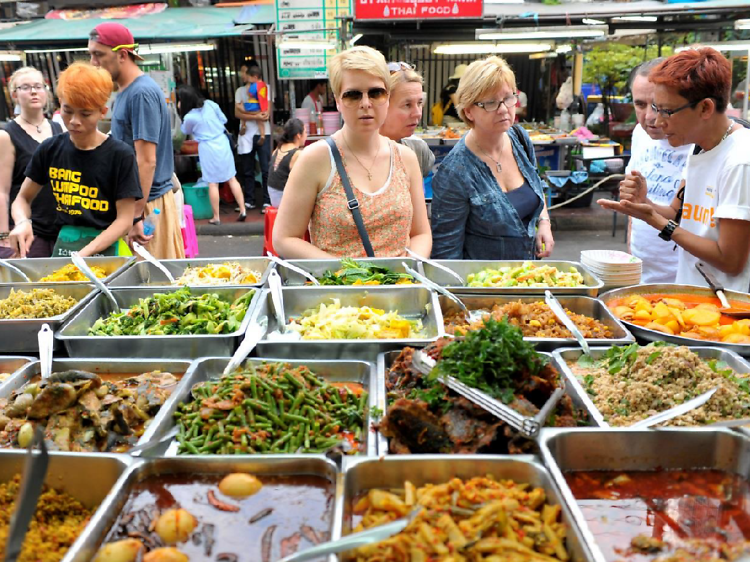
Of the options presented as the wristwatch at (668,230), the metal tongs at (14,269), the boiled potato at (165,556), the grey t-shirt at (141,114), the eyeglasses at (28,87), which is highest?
the eyeglasses at (28,87)

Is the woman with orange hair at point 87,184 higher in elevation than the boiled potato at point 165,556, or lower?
higher

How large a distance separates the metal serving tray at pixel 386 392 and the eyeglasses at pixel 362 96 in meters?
1.56

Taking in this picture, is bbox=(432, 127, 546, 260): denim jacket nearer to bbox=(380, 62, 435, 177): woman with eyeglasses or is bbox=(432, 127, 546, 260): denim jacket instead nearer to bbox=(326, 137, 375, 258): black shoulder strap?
bbox=(380, 62, 435, 177): woman with eyeglasses

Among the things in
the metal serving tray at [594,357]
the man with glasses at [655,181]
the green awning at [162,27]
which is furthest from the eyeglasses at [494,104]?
the green awning at [162,27]

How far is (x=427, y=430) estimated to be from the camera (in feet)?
6.23

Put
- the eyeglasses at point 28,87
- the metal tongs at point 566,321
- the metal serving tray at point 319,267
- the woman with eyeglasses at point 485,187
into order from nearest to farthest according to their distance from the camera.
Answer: the metal tongs at point 566,321 → the metal serving tray at point 319,267 → the woman with eyeglasses at point 485,187 → the eyeglasses at point 28,87

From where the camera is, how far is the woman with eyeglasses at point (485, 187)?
3.83 metres

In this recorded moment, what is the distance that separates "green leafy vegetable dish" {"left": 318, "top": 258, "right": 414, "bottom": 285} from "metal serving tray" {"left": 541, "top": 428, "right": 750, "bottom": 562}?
1.49m

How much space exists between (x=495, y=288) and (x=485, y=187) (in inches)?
40.0

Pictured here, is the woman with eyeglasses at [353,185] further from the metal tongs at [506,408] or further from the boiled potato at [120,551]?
the boiled potato at [120,551]

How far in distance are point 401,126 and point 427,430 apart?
2.91 metres

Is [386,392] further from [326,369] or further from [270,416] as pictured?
[270,416]

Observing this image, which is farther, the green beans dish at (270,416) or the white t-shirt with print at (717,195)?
the white t-shirt with print at (717,195)

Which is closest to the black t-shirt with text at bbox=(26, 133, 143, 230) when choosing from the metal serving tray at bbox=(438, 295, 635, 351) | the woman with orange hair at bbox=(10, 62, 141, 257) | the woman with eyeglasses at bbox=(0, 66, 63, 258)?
the woman with orange hair at bbox=(10, 62, 141, 257)
